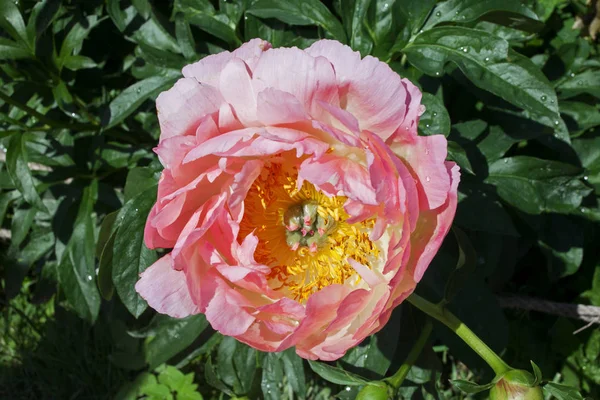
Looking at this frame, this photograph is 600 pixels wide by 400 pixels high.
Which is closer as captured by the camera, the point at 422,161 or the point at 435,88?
the point at 422,161

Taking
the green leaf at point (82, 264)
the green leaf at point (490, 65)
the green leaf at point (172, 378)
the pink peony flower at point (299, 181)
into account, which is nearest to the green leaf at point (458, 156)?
the green leaf at point (490, 65)

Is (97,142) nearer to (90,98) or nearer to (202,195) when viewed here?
(90,98)

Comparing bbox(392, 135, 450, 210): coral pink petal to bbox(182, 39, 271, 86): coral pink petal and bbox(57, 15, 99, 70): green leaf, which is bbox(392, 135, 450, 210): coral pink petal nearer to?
bbox(182, 39, 271, 86): coral pink petal

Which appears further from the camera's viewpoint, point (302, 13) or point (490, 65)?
point (302, 13)

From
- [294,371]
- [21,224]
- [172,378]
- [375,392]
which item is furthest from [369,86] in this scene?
[172,378]

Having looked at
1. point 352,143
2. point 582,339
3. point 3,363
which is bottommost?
point 3,363

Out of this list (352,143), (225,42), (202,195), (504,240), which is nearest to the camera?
(352,143)

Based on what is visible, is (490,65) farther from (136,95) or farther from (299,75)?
(136,95)

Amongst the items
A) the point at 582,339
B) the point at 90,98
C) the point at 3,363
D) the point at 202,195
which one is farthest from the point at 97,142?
the point at 582,339
